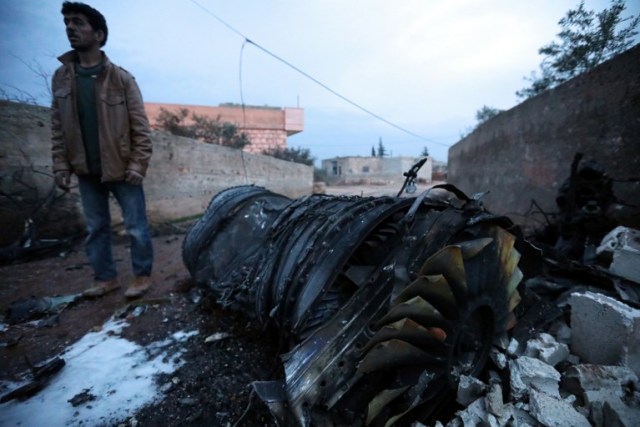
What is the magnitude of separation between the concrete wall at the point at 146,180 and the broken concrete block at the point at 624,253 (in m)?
6.04

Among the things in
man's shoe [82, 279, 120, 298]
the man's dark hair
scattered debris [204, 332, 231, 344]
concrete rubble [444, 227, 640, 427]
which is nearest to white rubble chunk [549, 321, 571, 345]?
concrete rubble [444, 227, 640, 427]

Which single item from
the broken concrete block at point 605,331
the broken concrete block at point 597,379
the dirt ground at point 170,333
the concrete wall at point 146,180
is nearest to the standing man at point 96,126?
the dirt ground at point 170,333

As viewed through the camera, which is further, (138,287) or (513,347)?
(138,287)

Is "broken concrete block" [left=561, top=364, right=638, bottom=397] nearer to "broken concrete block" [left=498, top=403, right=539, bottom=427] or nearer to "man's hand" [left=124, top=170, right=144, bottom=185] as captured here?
"broken concrete block" [left=498, top=403, right=539, bottom=427]

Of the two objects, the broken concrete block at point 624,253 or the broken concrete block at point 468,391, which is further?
the broken concrete block at point 624,253

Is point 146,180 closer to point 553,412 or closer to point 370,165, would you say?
point 553,412

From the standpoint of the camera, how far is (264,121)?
15.6 metres

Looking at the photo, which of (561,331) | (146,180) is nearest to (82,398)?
(561,331)

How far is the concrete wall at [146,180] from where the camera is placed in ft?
12.4

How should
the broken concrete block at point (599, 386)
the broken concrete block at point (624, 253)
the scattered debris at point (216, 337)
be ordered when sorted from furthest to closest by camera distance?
1. the scattered debris at point (216, 337)
2. the broken concrete block at point (624, 253)
3. the broken concrete block at point (599, 386)

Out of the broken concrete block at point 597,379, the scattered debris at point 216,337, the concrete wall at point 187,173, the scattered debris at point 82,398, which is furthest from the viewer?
the concrete wall at point 187,173

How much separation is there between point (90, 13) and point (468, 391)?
361 centimetres

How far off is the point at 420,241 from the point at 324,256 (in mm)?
422

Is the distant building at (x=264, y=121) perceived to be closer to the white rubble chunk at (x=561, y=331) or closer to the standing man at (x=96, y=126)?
the standing man at (x=96, y=126)
